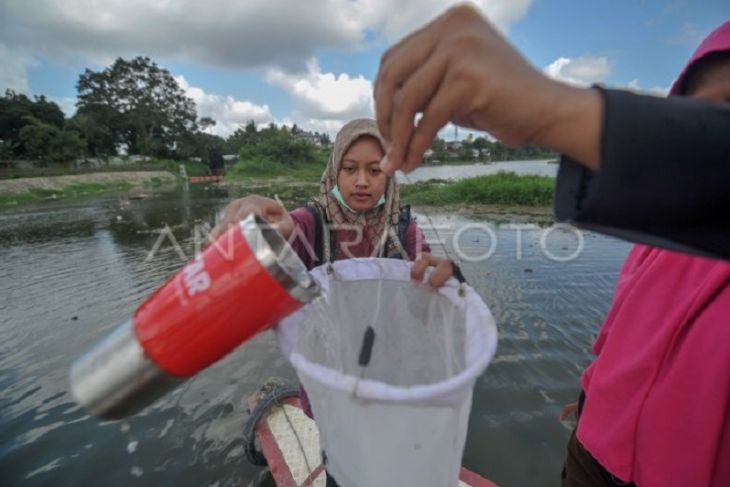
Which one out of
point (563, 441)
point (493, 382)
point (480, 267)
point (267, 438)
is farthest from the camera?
point (480, 267)

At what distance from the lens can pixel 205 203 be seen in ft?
78.8

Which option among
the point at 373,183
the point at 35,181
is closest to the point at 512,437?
the point at 373,183

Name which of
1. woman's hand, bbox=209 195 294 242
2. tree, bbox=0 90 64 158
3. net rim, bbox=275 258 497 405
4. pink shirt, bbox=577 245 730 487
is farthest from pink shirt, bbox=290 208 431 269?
tree, bbox=0 90 64 158

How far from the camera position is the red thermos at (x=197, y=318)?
82 centimetres

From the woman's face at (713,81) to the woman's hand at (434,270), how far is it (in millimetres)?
886

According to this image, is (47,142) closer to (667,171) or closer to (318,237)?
(318,237)

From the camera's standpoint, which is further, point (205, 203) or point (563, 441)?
point (205, 203)

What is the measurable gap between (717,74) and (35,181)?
138 feet

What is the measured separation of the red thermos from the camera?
82cm

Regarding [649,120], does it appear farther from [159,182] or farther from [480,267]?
[159,182]

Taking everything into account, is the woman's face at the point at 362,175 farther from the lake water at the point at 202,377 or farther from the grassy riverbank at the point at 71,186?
the grassy riverbank at the point at 71,186

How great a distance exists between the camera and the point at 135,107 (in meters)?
55.4

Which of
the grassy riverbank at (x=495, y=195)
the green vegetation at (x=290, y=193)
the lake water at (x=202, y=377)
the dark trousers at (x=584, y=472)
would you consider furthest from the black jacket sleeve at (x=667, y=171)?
the green vegetation at (x=290, y=193)

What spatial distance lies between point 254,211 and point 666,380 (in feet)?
4.97
